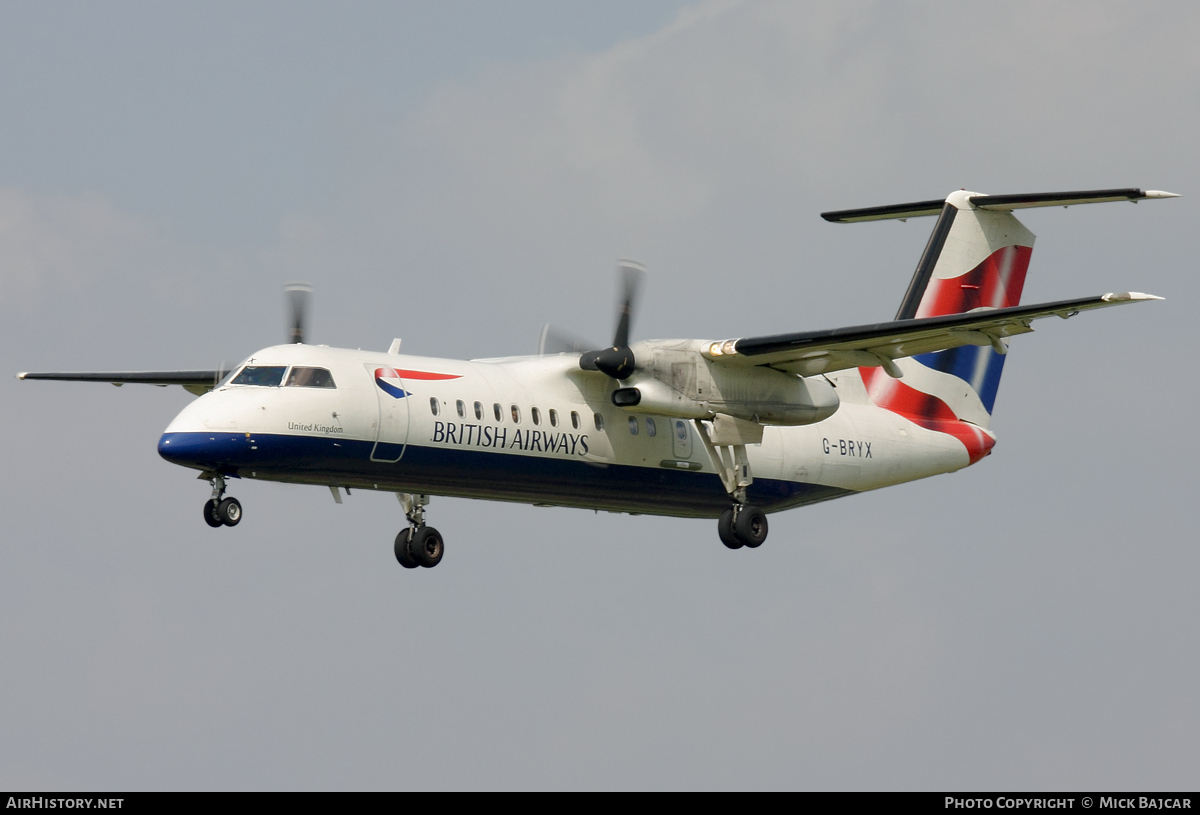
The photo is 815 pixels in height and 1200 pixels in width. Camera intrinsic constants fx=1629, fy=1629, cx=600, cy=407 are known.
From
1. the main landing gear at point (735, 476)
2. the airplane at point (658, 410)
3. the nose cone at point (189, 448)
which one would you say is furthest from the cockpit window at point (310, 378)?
the main landing gear at point (735, 476)

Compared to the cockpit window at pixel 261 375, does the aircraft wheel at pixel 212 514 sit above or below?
below

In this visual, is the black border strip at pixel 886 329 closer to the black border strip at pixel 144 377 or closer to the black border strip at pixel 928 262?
the black border strip at pixel 928 262

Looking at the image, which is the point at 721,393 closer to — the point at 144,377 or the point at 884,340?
the point at 884,340

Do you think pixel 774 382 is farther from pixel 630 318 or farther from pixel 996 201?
pixel 996 201

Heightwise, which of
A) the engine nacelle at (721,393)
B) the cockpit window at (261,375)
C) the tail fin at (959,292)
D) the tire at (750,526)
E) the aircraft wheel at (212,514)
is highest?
the tail fin at (959,292)

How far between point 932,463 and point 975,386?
5.45ft

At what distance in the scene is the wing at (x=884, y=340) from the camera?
20.3 metres

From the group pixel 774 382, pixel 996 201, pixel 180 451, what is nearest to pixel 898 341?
pixel 774 382

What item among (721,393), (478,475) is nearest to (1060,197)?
(721,393)

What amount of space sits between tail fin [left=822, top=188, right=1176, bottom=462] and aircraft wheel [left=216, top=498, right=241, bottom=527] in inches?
452

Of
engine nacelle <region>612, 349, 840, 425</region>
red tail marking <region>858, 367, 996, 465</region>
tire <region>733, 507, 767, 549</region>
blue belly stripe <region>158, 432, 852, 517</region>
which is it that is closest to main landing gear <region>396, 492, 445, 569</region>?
blue belly stripe <region>158, 432, 852, 517</region>

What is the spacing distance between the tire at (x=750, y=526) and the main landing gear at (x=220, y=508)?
24.5ft

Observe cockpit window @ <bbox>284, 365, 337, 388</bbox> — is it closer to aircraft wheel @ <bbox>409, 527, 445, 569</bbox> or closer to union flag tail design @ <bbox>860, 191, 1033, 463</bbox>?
aircraft wheel @ <bbox>409, 527, 445, 569</bbox>

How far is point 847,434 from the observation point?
2562 cm
